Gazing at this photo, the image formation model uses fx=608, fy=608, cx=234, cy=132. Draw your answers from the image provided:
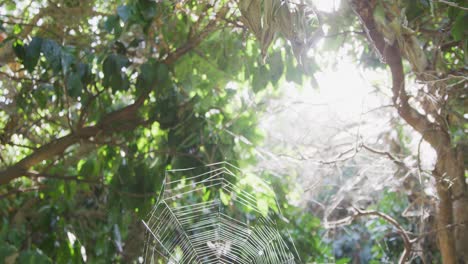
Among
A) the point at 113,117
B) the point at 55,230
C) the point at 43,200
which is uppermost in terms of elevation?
the point at 113,117

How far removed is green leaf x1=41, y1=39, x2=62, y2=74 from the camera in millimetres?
1836

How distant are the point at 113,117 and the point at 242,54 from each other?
1.72 ft

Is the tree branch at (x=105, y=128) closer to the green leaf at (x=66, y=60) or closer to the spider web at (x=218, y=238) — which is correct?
the green leaf at (x=66, y=60)

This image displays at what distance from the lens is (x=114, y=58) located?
1994 mm

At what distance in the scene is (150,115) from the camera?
222cm

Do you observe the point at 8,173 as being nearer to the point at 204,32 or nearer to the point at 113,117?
the point at 113,117

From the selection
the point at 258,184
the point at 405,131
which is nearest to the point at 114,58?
the point at 258,184

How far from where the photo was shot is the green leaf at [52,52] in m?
1.84

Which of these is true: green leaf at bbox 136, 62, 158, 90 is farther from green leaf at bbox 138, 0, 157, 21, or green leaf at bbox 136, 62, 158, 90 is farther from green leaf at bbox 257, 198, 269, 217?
green leaf at bbox 257, 198, 269, 217

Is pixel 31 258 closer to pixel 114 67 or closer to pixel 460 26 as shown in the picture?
pixel 114 67

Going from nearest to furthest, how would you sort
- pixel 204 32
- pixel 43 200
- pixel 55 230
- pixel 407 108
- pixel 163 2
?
pixel 407 108
pixel 163 2
pixel 204 32
pixel 55 230
pixel 43 200

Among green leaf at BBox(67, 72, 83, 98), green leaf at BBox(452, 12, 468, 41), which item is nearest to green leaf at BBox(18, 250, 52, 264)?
green leaf at BBox(67, 72, 83, 98)

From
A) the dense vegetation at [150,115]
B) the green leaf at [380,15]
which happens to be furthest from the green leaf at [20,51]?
the green leaf at [380,15]

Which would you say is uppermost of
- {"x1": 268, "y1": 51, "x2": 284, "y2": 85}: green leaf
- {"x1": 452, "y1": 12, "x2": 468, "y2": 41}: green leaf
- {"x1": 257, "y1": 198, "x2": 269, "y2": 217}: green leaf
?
{"x1": 268, "y1": 51, "x2": 284, "y2": 85}: green leaf
